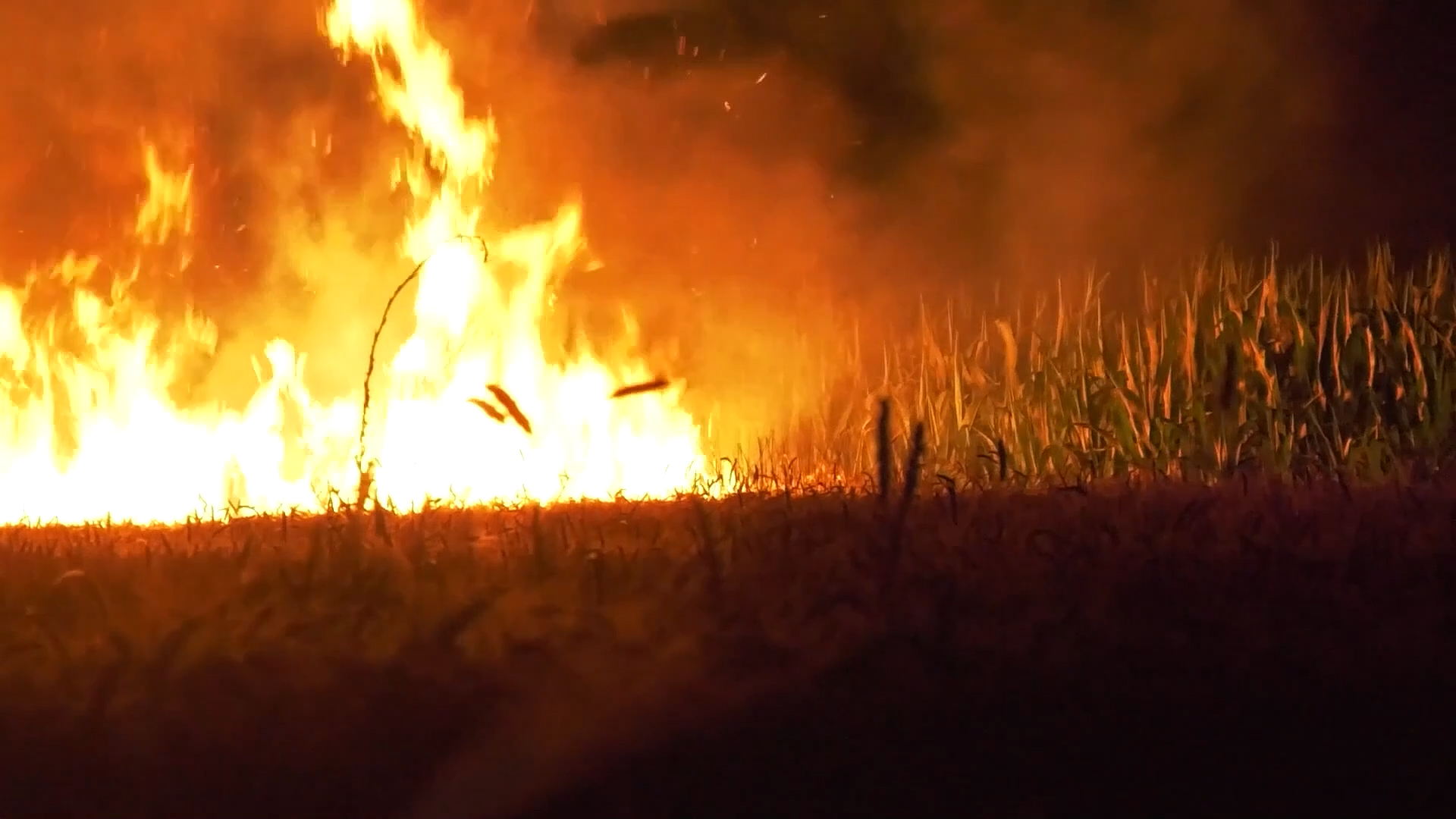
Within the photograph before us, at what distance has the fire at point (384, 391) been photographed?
8195 millimetres

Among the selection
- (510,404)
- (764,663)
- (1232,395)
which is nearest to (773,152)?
(1232,395)

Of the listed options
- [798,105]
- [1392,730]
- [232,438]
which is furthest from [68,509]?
[1392,730]

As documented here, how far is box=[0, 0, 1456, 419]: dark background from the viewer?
8742 mm

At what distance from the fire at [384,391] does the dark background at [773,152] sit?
314mm

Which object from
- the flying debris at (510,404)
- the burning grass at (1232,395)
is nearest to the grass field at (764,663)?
the flying debris at (510,404)

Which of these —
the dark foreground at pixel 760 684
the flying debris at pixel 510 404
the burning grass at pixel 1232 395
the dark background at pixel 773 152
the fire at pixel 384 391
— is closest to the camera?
the dark foreground at pixel 760 684

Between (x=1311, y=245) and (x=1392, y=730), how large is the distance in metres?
7.25

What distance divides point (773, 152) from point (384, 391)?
2.92 meters

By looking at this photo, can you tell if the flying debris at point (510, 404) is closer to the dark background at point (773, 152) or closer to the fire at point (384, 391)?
the fire at point (384, 391)

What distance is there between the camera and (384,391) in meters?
8.34

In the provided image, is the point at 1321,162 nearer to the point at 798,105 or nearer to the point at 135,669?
the point at 798,105

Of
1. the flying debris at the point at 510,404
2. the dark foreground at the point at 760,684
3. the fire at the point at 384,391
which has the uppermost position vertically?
the fire at the point at 384,391

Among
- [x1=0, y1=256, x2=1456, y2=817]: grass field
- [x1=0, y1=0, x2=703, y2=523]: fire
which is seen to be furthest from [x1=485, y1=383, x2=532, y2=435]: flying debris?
[x1=0, y1=0, x2=703, y2=523]: fire

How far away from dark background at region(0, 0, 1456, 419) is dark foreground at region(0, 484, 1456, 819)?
525 centimetres
